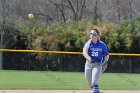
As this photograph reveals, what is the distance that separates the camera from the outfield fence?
30.9m

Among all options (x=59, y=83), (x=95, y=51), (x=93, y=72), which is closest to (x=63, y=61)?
(x=59, y=83)

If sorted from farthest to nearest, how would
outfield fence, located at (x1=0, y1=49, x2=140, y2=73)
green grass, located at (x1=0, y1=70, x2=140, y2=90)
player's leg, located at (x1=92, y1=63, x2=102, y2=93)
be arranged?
outfield fence, located at (x1=0, y1=49, x2=140, y2=73), green grass, located at (x1=0, y1=70, x2=140, y2=90), player's leg, located at (x1=92, y1=63, x2=102, y2=93)

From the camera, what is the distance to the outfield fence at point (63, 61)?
3092cm

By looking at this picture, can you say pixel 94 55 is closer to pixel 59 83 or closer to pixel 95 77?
pixel 95 77

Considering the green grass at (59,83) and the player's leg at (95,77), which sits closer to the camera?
the player's leg at (95,77)

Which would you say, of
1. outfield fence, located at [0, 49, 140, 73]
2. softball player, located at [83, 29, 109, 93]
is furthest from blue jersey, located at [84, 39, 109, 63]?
outfield fence, located at [0, 49, 140, 73]

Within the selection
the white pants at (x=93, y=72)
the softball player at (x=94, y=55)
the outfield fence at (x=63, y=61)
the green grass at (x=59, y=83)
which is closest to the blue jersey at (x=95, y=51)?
the softball player at (x=94, y=55)

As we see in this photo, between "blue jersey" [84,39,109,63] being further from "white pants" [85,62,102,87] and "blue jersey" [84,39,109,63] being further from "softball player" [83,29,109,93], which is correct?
"white pants" [85,62,102,87]

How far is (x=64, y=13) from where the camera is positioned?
175 ft

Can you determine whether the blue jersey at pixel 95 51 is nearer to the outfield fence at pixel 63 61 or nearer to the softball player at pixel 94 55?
the softball player at pixel 94 55

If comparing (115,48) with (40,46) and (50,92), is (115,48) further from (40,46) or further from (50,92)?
(50,92)

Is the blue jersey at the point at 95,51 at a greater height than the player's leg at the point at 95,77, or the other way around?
the blue jersey at the point at 95,51

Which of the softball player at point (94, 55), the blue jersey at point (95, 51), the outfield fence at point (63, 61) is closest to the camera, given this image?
the softball player at point (94, 55)

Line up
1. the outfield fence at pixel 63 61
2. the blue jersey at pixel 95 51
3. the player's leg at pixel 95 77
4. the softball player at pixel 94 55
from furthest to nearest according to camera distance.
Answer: the outfield fence at pixel 63 61, the blue jersey at pixel 95 51, the softball player at pixel 94 55, the player's leg at pixel 95 77
